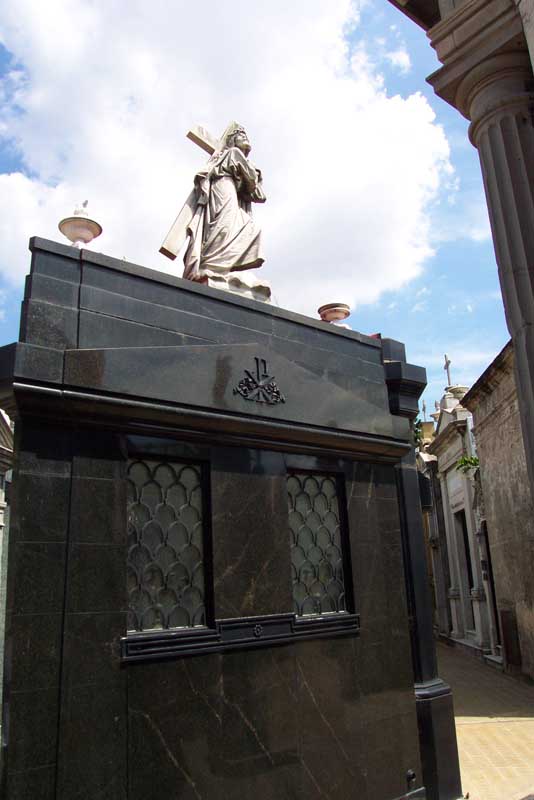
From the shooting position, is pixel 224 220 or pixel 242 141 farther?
pixel 242 141

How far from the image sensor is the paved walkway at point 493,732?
6648 millimetres

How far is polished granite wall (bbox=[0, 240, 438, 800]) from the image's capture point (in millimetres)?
3980

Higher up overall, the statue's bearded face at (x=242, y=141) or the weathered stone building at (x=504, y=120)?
the statue's bearded face at (x=242, y=141)

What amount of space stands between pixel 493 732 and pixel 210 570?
257 inches

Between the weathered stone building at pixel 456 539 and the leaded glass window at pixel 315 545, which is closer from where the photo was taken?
the leaded glass window at pixel 315 545

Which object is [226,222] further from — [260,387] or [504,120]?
[504,120]

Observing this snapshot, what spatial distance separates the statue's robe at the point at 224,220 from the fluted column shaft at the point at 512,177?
243 cm

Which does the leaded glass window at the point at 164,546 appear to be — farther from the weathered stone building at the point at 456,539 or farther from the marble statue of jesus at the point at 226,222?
the weathered stone building at the point at 456,539

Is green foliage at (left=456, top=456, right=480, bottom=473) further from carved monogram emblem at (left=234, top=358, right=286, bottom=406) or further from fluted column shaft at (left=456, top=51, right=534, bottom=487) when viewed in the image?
fluted column shaft at (left=456, top=51, right=534, bottom=487)

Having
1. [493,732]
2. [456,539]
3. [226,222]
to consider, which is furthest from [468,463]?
[226,222]

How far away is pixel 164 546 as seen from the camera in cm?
469

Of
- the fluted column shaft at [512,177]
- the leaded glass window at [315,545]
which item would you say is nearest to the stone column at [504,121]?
the fluted column shaft at [512,177]

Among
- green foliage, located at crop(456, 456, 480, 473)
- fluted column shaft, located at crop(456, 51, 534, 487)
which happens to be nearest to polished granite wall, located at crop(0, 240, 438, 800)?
fluted column shaft, located at crop(456, 51, 534, 487)

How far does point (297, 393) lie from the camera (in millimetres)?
5652
